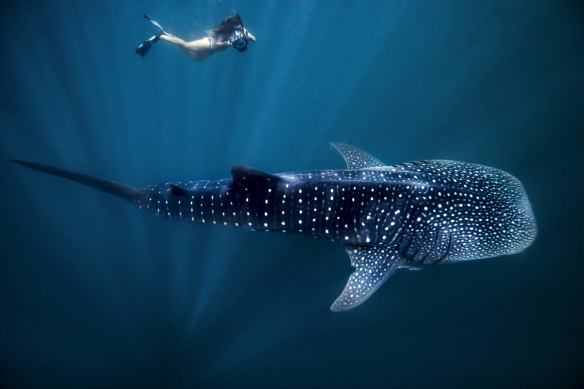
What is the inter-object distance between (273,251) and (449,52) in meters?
6.94

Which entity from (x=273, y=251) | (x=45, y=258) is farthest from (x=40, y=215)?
(x=273, y=251)

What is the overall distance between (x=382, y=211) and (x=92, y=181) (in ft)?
13.1

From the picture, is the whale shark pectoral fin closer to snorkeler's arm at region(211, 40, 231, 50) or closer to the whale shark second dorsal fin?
the whale shark second dorsal fin

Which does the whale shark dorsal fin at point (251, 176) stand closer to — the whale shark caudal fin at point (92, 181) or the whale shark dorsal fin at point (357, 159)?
the whale shark caudal fin at point (92, 181)

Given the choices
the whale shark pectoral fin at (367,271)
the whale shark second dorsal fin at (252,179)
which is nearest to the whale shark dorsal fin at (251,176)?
the whale shark second dorsal fin at (252,179)

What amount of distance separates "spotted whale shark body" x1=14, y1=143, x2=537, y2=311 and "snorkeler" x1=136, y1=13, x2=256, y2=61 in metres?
3.02

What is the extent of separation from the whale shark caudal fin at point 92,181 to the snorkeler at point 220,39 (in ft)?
10.3

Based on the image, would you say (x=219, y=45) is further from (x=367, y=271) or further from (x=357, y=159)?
(x=367, y=271)

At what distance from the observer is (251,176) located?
3.42 meters

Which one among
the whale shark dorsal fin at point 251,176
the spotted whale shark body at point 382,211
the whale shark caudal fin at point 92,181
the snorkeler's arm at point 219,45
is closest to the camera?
the whale shark dorsal fin at point 251,176

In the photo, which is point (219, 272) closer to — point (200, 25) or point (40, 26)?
point (200, 25)

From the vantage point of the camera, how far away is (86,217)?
8023 mm

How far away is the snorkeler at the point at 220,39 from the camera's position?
513 centimetres

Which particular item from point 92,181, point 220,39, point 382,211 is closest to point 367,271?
point 382,211
